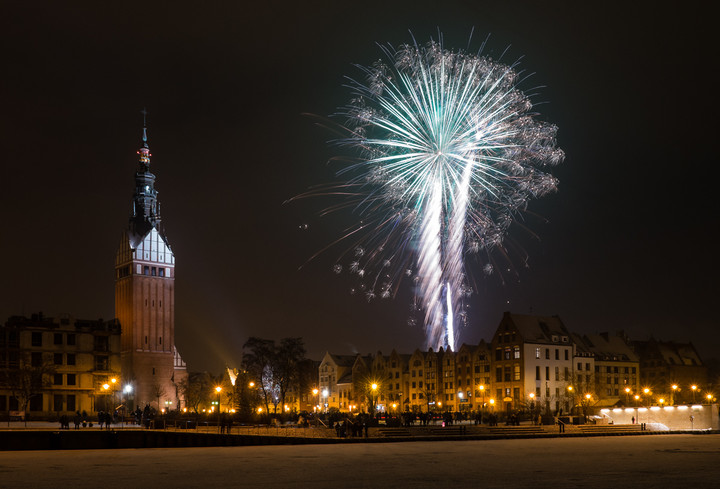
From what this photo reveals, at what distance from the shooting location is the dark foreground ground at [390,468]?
22.3 m

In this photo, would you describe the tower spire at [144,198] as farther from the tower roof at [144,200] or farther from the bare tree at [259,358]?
the bare tree at [259,358]

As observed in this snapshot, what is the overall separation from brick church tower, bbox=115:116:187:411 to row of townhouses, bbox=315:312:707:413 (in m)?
21.9

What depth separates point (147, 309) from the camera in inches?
4515

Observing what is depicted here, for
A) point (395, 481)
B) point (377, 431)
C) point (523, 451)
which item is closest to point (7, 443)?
point (377, 431)

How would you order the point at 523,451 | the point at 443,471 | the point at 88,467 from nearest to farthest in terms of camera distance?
1. the point at 443,471
2. the point at 88,467
3. the point at 523,451

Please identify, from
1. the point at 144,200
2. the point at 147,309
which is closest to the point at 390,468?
the point at 147,309

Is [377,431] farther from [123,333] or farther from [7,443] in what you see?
[123,333]

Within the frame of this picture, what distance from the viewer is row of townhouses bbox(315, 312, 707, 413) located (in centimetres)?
9644

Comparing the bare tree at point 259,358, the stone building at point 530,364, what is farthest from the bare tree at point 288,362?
the stone building at point 530,364

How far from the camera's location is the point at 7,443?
1907 inches

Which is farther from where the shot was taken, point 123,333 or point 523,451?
point 123,333

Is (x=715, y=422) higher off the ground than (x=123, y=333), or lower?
lower

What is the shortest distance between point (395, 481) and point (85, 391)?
266 ft

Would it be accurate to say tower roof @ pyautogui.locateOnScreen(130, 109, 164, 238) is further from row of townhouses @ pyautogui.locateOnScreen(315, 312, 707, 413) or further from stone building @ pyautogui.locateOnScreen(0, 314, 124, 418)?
row of townhouses @ pyautogui.locateOnScreen(315, 312, 707, 413)
